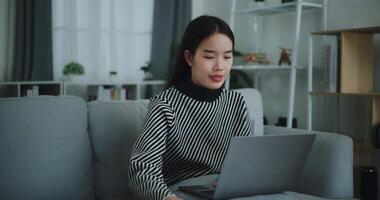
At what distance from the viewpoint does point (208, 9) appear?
14.5ft

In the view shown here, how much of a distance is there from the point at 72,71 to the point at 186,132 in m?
2.38

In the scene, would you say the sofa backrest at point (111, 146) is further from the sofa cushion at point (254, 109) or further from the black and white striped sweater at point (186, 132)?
the sofa cushion at point (254, 109)

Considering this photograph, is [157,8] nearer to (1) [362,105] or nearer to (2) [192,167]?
(1) [362,105]

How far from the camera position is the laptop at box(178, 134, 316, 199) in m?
1.21

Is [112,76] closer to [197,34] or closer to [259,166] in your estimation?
[197,34]

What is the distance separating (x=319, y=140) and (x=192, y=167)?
0.51 m

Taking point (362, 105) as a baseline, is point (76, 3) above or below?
above

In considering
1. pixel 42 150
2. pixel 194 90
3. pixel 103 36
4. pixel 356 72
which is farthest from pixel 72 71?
pixel 194 90

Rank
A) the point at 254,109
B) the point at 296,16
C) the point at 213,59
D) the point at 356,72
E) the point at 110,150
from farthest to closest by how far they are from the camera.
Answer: the point at 296,16 < the point at 356,72 < the point at 254,109 < the point at 110,150 < the point at 213,59

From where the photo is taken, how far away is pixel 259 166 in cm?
128

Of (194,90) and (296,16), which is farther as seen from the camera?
(296,16)

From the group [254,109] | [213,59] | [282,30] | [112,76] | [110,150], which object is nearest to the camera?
[213,59]

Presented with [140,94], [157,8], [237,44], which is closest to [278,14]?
[237,44]

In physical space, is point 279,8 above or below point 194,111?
above
